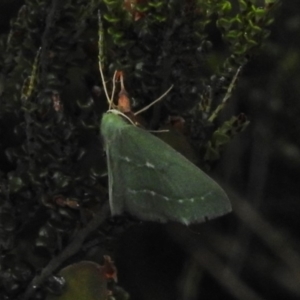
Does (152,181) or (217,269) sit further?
(217,269)

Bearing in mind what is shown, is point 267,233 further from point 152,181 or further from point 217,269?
point 152,181

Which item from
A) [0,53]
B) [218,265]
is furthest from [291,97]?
[0,53]

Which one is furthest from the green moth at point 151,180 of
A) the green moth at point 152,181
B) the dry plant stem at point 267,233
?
the dry plant stem at point 267,233

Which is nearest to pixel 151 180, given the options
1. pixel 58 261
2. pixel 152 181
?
pixel 152 181

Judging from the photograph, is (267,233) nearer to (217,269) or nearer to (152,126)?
(217,269)

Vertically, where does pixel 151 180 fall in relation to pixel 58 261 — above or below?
above
